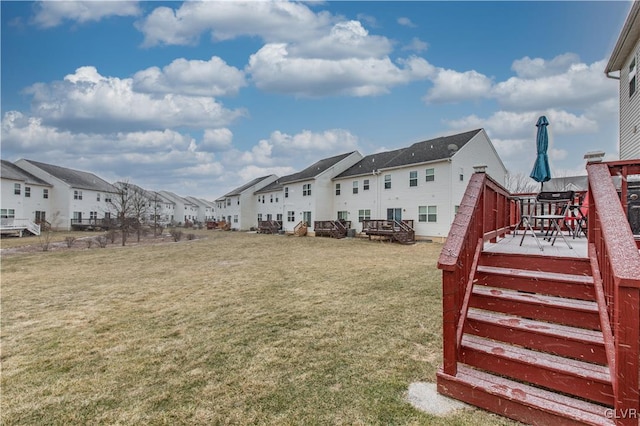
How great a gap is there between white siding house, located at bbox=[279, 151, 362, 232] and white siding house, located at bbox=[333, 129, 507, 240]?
2.11 m

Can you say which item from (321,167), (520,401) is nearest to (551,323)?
(520,401)

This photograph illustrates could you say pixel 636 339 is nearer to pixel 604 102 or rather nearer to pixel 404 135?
pixel 604 102

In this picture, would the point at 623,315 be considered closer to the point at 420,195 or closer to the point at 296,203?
the point at 420,195

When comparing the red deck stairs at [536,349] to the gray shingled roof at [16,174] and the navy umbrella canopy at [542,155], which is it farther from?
the gray shingled roof at [16,174]

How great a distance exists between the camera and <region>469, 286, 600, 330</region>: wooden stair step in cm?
282

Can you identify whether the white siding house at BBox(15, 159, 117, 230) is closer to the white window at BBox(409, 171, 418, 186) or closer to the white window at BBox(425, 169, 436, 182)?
the white window at BBox(409, 171, 418, 186)

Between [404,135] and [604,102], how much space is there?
14883 millimetres

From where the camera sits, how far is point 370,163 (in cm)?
2612

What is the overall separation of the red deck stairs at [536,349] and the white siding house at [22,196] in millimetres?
36893

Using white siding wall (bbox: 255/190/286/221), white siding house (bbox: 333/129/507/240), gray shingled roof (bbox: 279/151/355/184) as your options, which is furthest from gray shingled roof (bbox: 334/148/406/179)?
white siding wall (bbox: 255/190/286/221)

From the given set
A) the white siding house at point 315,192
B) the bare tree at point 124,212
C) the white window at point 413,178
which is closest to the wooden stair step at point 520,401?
the white window at point 413,178

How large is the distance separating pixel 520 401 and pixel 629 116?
11.3 metres

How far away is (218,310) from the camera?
6027 mm

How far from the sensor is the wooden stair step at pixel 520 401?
2209 mm
